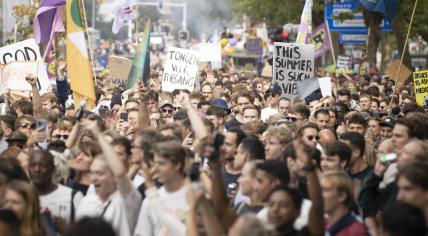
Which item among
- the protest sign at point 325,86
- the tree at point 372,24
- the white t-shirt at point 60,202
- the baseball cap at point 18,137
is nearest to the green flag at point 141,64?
the protest sign at point 325,86

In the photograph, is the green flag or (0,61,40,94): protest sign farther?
the green flag

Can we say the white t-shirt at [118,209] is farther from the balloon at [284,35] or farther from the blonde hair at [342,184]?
the balloon at [284,35]

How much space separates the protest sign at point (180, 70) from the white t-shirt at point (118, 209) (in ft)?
34.9

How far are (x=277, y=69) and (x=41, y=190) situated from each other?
33.1 feet

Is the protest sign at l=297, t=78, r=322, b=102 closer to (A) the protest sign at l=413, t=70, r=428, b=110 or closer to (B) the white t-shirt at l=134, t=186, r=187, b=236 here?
(A) the protest sign at l=413, t=70, r=428, b=110

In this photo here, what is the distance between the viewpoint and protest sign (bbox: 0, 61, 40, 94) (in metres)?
17.1

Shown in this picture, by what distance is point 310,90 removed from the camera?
703 inches

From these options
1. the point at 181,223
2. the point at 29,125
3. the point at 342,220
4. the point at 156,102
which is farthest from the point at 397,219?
the point at 156,102

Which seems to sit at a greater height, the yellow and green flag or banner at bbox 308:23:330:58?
the yellow and green flag

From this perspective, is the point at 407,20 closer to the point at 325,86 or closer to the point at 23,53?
the point at 325,86

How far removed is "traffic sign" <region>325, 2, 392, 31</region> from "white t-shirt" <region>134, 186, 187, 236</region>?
1040 inches

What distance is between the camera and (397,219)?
256 inches

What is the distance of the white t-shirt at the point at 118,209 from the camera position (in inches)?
317

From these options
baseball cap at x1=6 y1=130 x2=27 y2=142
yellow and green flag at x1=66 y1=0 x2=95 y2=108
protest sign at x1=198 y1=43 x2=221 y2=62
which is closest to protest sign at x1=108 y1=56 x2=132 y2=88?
protest sign at x1=198 y1=43 x2=221 y2=62
